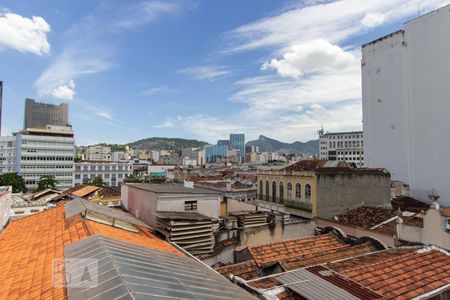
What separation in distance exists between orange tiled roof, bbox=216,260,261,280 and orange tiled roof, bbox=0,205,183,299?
1780 millimetres

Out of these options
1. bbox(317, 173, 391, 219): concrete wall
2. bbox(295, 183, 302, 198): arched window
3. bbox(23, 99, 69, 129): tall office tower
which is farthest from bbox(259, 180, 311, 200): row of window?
bbox(23, 99, 69, 129): tall office tower

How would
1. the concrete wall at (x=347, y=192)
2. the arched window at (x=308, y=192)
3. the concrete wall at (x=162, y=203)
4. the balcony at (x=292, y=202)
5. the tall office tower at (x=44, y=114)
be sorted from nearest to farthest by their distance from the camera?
the concrete wall at (x=162, y=203), the concrete wall at (x=347, y=192), the arched window at (x=308, y=192), the balcony at (x=292, y=202), the tall office tower at (x=44, y=114)

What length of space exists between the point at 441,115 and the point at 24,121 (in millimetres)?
169692

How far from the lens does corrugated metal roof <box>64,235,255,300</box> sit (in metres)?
5.15

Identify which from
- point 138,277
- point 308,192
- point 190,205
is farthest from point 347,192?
point 138,277

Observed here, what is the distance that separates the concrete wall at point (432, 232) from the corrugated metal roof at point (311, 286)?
674cm

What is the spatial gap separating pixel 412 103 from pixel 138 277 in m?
43.1

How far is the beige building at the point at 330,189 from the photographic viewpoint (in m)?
23.9

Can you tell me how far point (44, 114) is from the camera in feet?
511

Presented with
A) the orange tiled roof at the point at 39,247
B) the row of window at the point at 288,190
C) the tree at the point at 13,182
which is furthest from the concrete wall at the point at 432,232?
the tree at the point at 13,182

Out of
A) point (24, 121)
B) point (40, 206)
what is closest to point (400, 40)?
point (40, 206)

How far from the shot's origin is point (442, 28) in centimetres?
3559

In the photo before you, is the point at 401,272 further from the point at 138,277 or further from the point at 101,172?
the point at 101,172

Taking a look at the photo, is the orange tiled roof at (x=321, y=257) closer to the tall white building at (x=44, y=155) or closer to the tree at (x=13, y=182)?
the tree at (x=13, y=182)
